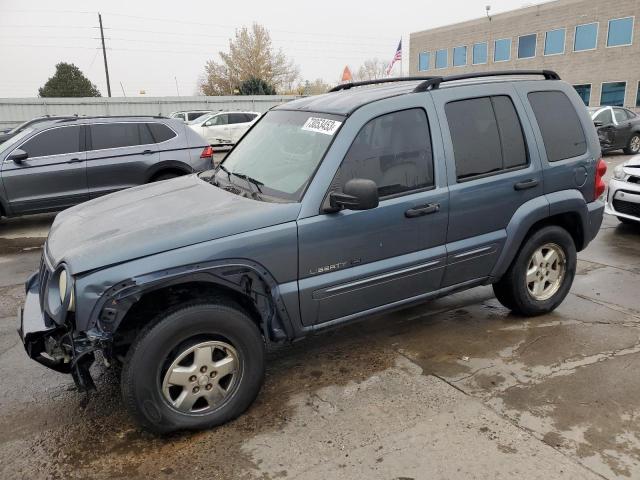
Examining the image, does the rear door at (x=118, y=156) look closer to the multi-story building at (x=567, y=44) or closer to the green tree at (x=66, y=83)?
the multi-story building at (x=567, y=44)

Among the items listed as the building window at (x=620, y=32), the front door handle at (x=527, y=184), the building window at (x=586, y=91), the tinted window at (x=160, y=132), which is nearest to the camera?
the front door handle at (x=527, y=184)

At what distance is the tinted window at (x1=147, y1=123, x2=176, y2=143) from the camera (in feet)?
29.3

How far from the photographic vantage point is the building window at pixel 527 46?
39.3 meters

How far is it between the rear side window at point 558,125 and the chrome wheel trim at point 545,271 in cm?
76

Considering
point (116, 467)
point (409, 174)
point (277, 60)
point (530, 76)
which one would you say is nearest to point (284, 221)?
point (409, 174)

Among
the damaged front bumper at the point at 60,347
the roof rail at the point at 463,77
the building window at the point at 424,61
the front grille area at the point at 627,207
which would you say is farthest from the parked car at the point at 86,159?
the building window at the point at 424,61

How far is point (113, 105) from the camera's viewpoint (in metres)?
28.6

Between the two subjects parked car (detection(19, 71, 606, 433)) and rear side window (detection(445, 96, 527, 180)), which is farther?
rear side window (detection(445, 96, 527, 180))

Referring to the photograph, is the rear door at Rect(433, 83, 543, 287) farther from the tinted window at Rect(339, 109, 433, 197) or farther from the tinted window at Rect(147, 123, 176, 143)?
the tinted window at Rect(147, 123, 176, 143)

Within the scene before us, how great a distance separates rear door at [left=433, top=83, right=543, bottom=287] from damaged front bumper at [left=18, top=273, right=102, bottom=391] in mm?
2384

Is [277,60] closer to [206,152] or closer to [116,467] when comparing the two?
[206,152]

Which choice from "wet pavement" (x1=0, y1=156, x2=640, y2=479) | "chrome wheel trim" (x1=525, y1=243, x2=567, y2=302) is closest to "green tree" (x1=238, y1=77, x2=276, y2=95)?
"wet pavement" (x1=0, y1=156, x2=640, y2=479)

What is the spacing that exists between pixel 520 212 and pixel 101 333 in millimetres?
3007

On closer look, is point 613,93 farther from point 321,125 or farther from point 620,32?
point 321,125
